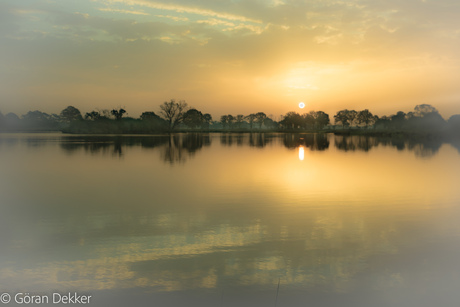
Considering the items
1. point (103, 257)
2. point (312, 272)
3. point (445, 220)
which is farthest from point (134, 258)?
point (445, 220)

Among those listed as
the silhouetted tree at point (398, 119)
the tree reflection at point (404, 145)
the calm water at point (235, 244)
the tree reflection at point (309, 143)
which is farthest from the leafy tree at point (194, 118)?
the calm water at point (235, 244)

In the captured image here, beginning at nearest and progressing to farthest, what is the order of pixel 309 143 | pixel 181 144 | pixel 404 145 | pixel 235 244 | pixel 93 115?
pixel 235 244 → pixel 404 145 → pixel 181 144 → pixel 309 143 → pixel 93 115

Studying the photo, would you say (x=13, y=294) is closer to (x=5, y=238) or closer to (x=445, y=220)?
(x=5, y=238)

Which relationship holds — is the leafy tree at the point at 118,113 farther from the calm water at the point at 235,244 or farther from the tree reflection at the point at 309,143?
the calm water at the point at 235,244

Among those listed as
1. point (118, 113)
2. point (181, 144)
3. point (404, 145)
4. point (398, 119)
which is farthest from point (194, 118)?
point (404, 145)

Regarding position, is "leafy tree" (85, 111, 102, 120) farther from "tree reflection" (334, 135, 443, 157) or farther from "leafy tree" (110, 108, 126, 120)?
"tree reflection" (334, 135, 443, 157)

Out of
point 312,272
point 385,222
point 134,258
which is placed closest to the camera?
point 312,272

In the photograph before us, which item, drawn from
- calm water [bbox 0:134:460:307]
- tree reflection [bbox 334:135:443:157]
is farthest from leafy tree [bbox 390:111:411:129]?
calm water [bbox 0:134:460:307]

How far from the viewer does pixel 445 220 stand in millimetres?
11422

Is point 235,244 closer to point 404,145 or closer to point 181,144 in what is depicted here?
point 181,144

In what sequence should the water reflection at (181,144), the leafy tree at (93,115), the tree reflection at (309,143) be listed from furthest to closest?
the leafy tree at (93,115) → the tree reflection at (309,143) → the water reflection at (181,144)

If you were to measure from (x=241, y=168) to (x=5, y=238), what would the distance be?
59.1ft

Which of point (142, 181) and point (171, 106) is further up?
point (171, 106)

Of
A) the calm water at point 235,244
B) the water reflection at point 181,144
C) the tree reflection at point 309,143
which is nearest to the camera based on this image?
the calm water at point 235,244
